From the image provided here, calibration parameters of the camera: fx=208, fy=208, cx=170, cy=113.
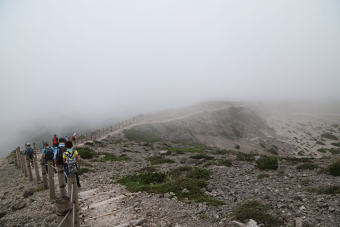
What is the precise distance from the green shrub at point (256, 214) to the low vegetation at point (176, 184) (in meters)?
1.20

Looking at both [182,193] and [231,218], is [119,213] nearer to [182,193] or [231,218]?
[182,193]

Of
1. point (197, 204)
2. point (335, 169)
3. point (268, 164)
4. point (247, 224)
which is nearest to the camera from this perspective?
point (247, 224)

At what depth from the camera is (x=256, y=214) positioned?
680 cm

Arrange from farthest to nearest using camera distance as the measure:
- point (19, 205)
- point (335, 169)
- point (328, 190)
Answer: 1. point (335, 169)
2. point (19, 205)
3. point (328, 190)

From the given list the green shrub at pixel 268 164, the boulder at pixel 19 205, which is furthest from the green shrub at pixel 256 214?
the boulder at pixel 19 205

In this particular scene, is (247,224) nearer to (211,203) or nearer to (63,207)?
(211,203)

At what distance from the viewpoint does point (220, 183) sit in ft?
35.9

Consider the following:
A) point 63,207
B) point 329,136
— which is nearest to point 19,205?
point 63,207

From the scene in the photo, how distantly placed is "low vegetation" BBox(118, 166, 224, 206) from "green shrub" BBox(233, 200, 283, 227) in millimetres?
1197

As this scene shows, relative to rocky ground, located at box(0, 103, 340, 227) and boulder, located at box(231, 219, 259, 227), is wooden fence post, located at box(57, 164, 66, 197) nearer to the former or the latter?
rocky ground, located at box(0, 103, 340, 227)

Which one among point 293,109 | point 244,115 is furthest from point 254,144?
point 293,109

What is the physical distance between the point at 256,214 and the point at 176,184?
14.6ft

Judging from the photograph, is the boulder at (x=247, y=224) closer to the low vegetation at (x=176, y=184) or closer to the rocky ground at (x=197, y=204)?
the rocky ground at (x=197, y=204)

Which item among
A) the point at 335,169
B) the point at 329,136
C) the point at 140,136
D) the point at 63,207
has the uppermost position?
the point at 63,207
